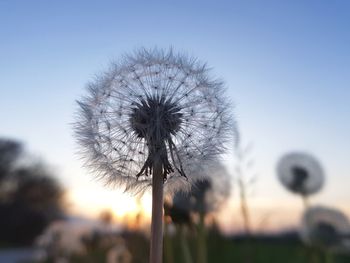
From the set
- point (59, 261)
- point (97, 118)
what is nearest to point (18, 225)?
point (59, 261)

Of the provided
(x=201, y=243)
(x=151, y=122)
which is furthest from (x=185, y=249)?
(x=151, y=122)

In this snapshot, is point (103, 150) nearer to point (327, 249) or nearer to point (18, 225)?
point (327, 249)

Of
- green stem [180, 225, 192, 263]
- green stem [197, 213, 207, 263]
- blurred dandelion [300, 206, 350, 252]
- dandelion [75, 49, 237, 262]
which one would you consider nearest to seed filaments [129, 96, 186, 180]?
dandelion [75, 49, 237, 262]

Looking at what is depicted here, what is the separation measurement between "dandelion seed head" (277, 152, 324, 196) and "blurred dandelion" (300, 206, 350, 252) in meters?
0.27

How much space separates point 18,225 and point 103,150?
3031 centimetres

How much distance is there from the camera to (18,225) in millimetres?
30172

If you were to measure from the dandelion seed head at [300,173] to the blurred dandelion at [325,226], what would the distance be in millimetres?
270

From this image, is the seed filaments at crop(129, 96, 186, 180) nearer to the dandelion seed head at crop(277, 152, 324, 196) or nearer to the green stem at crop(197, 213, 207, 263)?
the green stem at crop(197, 213, 207, 263)

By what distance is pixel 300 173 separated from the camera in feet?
20.2

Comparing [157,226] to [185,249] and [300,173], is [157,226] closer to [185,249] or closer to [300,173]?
[185,249]

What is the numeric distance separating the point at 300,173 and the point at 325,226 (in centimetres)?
92

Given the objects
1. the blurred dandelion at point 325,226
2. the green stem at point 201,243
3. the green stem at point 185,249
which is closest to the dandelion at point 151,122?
the green stem at point 185,249

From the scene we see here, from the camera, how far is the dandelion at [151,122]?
5.48ft

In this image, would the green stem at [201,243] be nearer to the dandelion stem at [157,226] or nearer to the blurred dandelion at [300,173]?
the blurred dandelion at [300,173]
